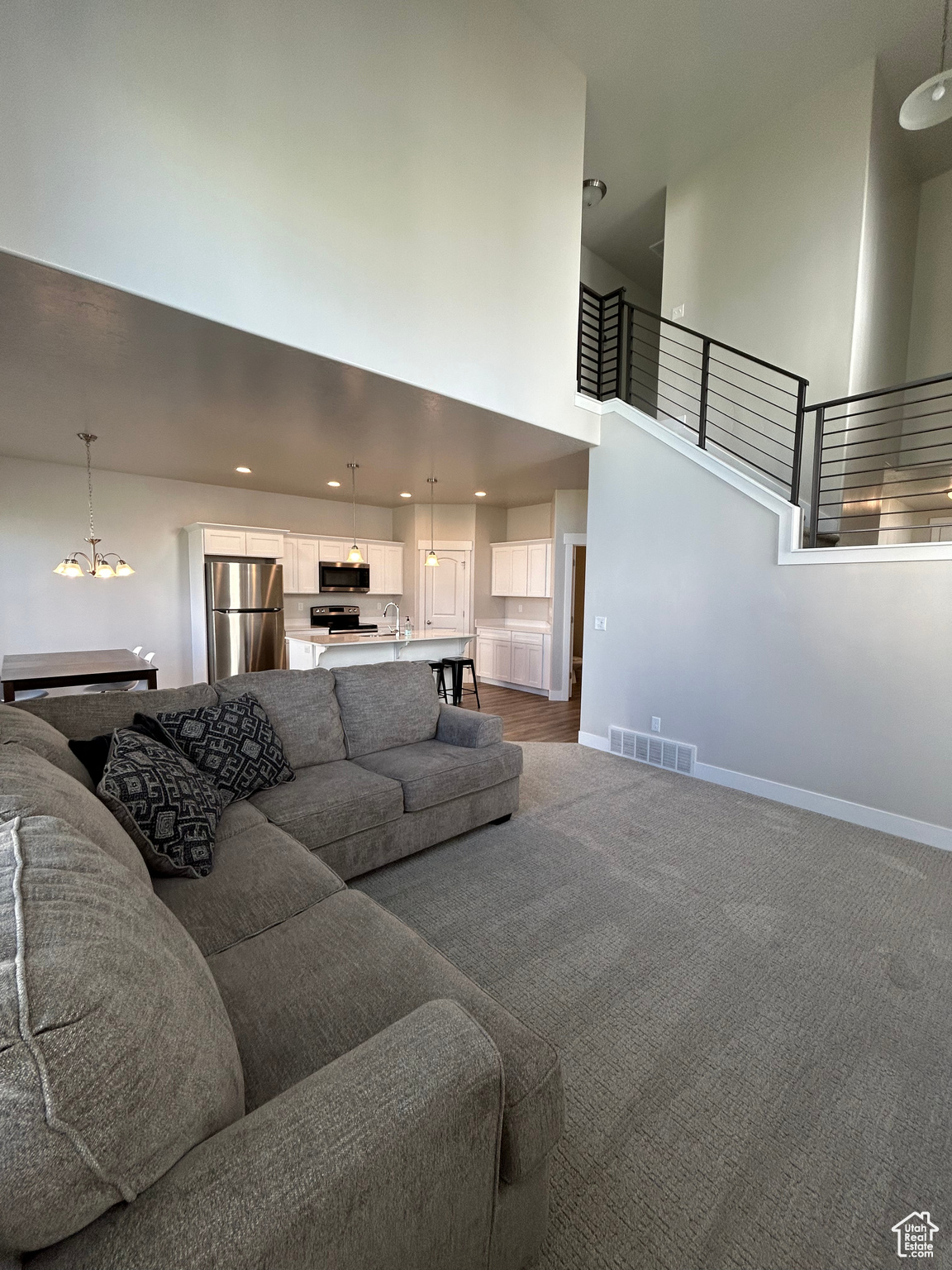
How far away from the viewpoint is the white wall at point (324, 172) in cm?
219

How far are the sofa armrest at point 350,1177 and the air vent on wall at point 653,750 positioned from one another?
11.7 feet

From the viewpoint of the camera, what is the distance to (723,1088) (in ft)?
5.10

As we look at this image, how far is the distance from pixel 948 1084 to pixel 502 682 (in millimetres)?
6386

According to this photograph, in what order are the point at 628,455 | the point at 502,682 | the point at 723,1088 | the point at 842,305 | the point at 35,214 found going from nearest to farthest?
the point at 723,1088 < the point at 35,214 < the point at 842,305 < the point at 628,455 < the point at 502,682

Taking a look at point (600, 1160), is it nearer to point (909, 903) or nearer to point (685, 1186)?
point (685, 1186)

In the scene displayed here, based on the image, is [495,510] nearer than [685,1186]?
No

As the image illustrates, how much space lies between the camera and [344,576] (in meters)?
7.66

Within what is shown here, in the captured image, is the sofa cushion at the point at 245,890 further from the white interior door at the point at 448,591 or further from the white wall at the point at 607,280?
the white wall at the point at 607,280

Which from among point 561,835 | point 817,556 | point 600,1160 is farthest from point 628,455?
point 600,1160

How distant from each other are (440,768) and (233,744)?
103 centimetres

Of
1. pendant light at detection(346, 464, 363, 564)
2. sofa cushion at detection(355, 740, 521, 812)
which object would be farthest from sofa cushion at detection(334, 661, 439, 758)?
pendant light at detection(346, 464, 363, 564)

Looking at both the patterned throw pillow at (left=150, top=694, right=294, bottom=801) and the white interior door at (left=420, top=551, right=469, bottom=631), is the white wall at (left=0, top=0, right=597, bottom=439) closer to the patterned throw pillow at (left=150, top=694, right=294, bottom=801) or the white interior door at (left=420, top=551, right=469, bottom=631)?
the patterned throw pillow at (left=150, top=694, right=294, bottom=801)

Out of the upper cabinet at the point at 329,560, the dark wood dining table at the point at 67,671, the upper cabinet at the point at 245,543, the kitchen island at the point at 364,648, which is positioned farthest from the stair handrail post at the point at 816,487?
the upper cabinet at the point at 245,543

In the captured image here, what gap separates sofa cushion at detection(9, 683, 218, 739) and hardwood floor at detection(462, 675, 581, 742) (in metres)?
2.68
